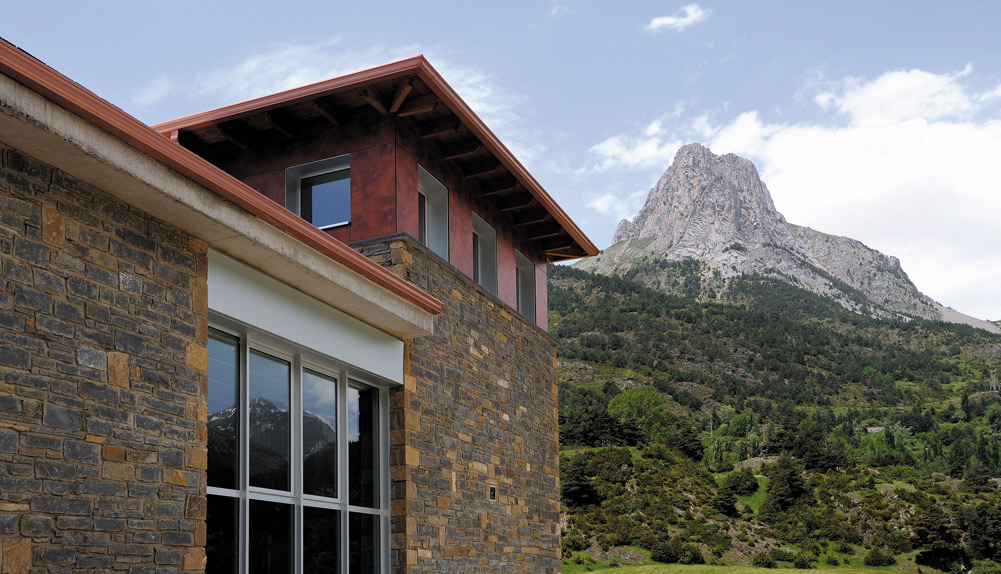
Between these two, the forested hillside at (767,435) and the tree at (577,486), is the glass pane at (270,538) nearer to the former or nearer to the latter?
the forested hillside at (767,435)

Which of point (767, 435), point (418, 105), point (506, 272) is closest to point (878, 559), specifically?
point (767, 435)

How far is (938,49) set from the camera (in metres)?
29.7

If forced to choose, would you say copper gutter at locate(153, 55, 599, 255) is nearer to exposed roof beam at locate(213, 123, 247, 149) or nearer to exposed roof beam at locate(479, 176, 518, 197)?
exposed roof beam at locate(213, 123, 247, 149)

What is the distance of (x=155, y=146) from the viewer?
582 centimetres

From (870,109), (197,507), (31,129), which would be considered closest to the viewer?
(31,129)

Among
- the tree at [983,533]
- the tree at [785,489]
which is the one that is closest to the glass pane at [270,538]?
the tree at [983,533]

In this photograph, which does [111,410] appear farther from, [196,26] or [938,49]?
[938,49]

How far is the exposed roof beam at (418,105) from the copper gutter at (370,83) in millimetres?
156

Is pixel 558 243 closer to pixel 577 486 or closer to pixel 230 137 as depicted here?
pixel 230 137

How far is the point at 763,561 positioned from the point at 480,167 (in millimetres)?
29299

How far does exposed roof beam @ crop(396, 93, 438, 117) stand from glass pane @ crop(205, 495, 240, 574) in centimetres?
505

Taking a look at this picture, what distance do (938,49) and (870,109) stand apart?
63.6m

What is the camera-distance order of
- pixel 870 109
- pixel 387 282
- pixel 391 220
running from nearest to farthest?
1. pixel 387 282
2. pixel 391 220
3. pixel 870 109

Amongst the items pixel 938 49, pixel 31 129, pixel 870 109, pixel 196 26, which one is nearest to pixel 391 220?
pixel 31 129
